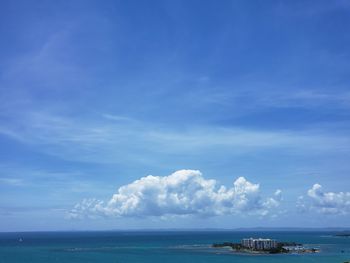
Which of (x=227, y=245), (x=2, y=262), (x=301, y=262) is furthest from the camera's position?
(x=227, y=245)

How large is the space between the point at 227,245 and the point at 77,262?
62.8 meters

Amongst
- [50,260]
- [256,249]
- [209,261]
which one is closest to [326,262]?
[209,261]

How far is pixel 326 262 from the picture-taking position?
328 ft

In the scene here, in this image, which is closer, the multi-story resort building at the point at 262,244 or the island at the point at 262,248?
Result: the island at the point at 262,248

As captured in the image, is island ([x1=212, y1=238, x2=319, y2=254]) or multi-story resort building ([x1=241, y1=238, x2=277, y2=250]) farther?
multi-story resort building ([x1=241, y1=238, x2=277, y2=250])

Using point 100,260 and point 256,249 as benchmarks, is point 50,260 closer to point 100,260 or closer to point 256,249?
point 100,260

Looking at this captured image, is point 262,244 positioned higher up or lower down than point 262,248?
higher up

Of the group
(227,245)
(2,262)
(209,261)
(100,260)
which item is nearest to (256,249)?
(227,245)

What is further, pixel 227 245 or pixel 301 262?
pixel 227 245

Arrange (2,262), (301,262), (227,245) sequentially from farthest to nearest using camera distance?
1. (227,245)
2. (2,262)
3. (301,262)

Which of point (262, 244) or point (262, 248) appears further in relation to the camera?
point (262, 244)

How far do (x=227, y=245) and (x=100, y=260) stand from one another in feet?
186

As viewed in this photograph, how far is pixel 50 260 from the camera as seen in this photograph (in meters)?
112

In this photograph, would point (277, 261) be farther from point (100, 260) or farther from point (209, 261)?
point (100, 260)
